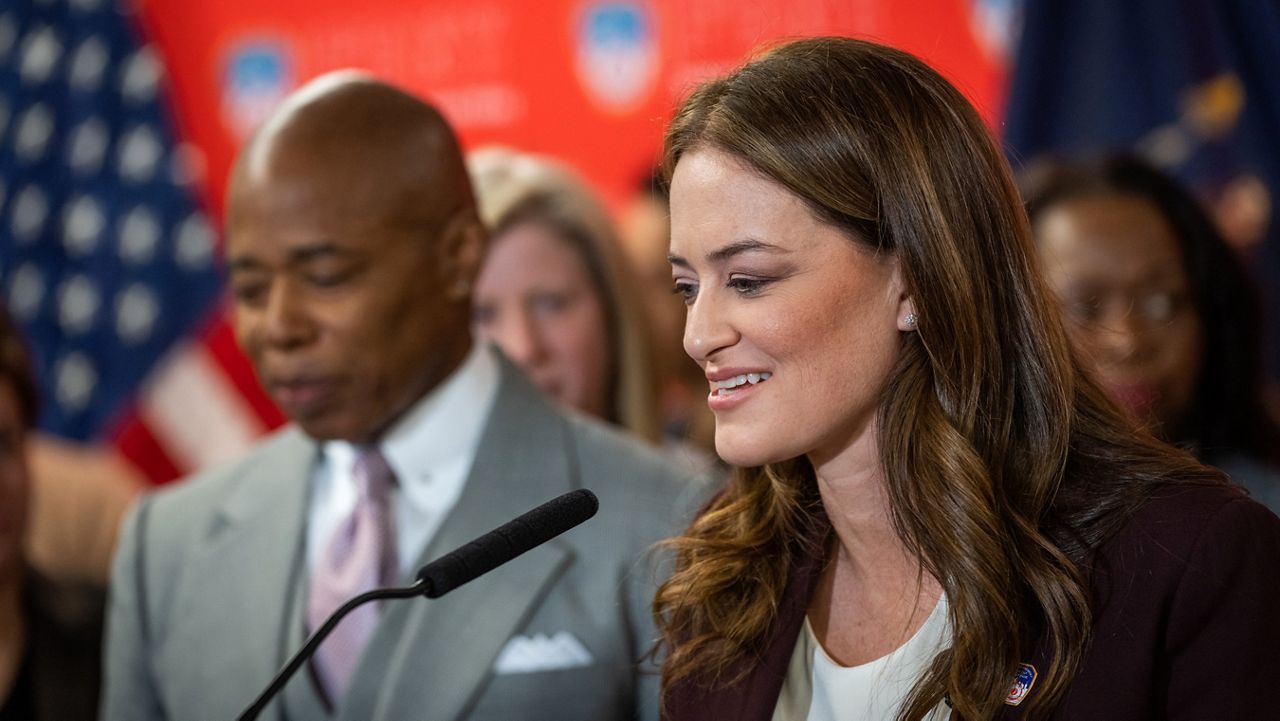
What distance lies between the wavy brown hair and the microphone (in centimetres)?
35

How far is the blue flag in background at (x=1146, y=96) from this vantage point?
2.97 metres

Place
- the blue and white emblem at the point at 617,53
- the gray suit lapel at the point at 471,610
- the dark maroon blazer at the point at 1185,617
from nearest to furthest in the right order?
the dark maroon blazer at the point at 1185,617 → the gray suit lapel at the point at 471,610 → the blue and white emblem at the point at 617,53

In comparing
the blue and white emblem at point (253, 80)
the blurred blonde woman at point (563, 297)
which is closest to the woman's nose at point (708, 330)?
the blurred blonde woman at point (563, 297)

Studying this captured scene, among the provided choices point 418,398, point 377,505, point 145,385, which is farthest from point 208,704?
point 145,385

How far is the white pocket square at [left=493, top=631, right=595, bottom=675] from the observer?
185cm

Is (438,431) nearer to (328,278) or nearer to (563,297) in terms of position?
(328,278)

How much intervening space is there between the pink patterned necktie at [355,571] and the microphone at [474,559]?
1.79ft

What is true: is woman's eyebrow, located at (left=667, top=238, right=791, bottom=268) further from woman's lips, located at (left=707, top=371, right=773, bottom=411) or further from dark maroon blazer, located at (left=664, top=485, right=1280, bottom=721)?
dark maroon blazer, located at (left=664, top=485, right=1280, bottom=721)

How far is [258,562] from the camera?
203cm

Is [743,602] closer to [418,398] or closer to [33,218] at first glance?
[418,398]

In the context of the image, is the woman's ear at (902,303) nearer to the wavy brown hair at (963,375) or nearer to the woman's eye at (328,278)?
the wavy brown hair at (963,375)

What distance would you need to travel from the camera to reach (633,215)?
3.87 m

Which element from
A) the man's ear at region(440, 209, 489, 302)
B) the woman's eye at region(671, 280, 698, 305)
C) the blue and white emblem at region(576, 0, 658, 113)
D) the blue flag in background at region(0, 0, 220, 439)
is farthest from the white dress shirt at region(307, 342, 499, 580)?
the blue flag in background at region(0, 0, 220, 439)

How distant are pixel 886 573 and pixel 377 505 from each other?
2.49 ft
